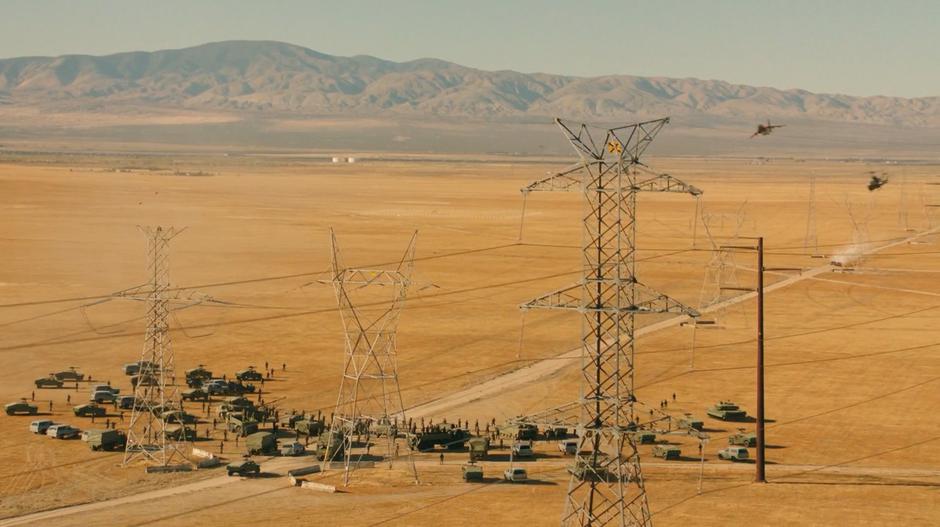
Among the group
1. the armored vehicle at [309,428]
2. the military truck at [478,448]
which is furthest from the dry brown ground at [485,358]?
the armored vehicle at [309,428]

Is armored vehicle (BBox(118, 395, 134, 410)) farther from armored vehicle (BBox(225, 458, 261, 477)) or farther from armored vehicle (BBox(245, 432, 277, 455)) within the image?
armored vehicle (BBox(225, 458, 261, 477))

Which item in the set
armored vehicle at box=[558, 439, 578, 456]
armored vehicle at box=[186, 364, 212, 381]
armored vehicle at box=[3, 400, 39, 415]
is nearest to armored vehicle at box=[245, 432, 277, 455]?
armored vehicle at box=[558, 439, 578, 456]

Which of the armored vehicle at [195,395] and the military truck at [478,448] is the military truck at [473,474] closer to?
the military truck at [478,448]

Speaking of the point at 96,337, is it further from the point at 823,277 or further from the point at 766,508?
the point at 823,277

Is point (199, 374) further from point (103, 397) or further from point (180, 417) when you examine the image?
point (180, 417)

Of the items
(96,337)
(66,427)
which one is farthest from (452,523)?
(96,337)
